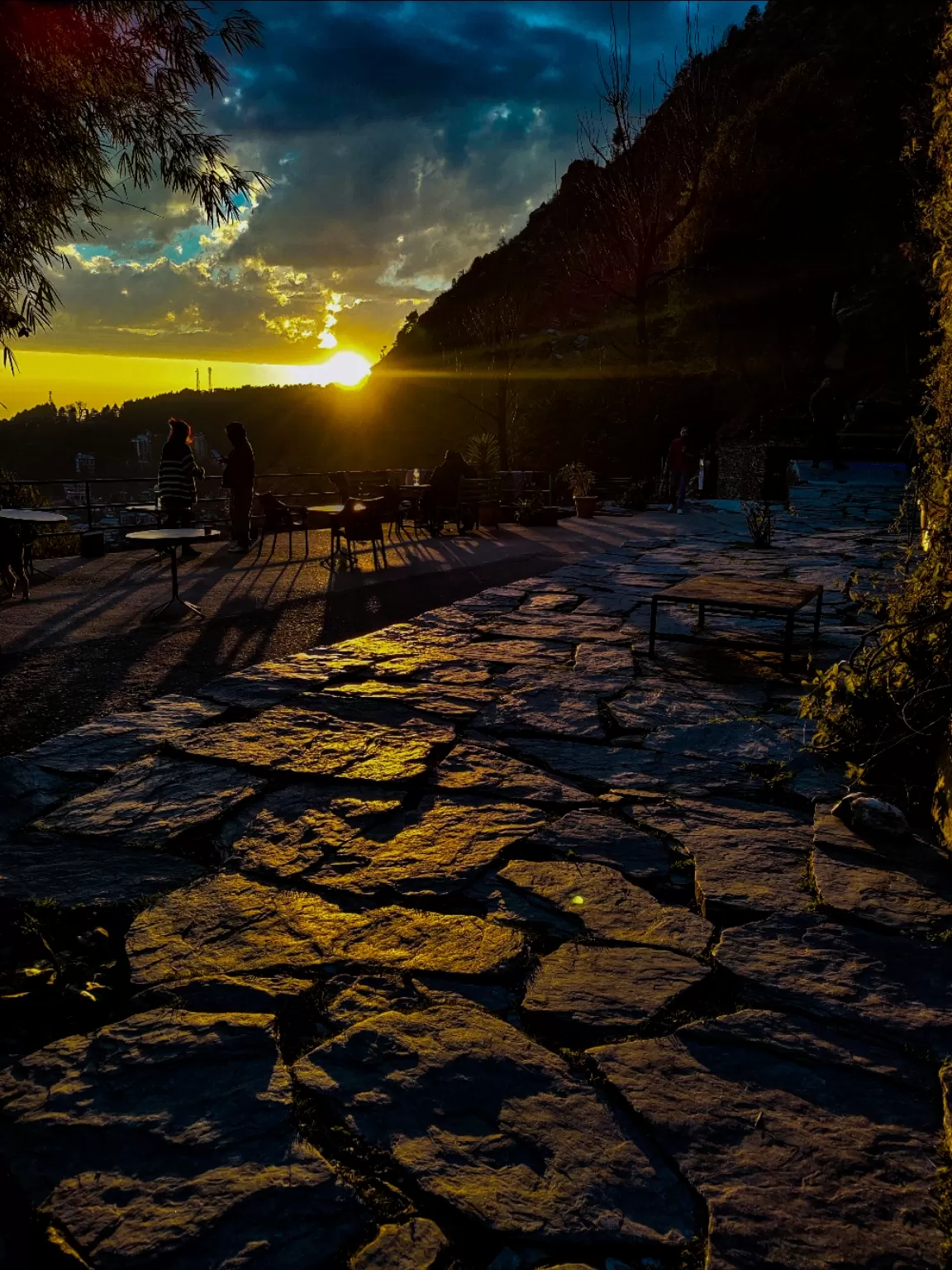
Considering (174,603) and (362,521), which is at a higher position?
(362,521)

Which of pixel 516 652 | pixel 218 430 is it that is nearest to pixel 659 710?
pixel 516 652

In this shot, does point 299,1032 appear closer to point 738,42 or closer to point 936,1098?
point 936,1098

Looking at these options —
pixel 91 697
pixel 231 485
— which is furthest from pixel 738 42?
pixel 91 697

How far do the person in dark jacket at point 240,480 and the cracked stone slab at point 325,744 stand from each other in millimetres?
6846

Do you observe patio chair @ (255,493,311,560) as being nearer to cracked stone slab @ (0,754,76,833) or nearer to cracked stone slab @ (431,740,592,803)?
cracked stone slab @ (0,754,76,833)

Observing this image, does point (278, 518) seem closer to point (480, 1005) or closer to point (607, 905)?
point (607, 905)

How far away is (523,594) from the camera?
8.15 m

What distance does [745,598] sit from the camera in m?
5.39

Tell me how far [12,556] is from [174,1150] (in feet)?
23.6

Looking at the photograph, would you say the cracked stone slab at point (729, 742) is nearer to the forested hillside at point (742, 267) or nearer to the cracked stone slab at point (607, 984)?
the cracked stone slab at point (607, 984)

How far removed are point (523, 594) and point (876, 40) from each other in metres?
57.0

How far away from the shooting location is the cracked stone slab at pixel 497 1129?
1.58 metres

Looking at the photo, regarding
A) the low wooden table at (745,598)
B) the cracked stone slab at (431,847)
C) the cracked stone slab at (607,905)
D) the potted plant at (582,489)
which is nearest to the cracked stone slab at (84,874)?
the cracked stone slab at (431,847)

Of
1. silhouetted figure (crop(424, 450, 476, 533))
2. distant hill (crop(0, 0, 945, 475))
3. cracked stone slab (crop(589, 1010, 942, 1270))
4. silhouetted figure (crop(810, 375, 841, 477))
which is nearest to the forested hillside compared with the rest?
distant hill (crop(0, 0, 945, 475))
